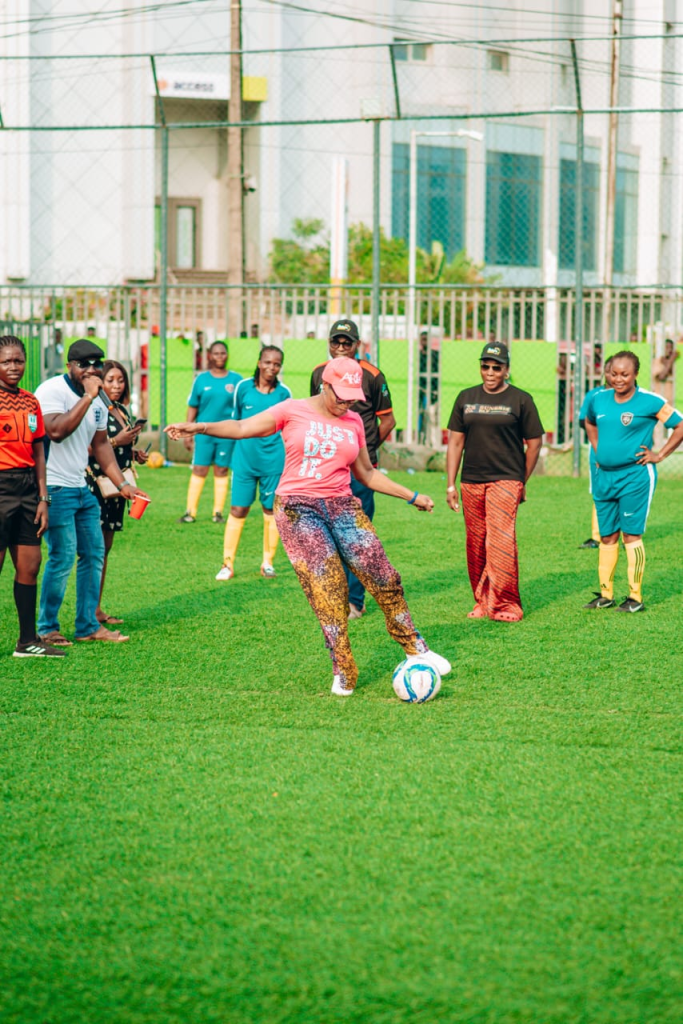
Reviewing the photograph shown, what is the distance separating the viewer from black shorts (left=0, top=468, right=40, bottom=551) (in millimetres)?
7562

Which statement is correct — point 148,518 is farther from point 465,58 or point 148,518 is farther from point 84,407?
point 465,58

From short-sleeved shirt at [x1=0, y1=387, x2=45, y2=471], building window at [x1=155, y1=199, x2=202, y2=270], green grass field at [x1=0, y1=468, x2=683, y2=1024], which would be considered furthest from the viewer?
building window at [x1=155, y1=199, x2=202, y2=270]

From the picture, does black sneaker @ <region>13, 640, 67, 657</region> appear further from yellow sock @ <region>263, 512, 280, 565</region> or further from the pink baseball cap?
yellow sock @ <region>263, 512, 280, 565</region>

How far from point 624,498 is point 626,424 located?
0.56m

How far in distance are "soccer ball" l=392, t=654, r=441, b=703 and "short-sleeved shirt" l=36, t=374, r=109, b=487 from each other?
2694mm

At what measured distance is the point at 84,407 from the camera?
7766mm

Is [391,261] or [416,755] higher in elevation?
[391,261]

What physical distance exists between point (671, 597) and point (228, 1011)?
7107 mm

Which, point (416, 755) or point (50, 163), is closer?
point (416, 755)

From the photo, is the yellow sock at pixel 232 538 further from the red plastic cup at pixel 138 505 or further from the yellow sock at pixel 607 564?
the yellow sock at pixel 607 564

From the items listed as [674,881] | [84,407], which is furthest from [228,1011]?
[84,407]

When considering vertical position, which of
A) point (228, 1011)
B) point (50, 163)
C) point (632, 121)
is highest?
point (632, 121)

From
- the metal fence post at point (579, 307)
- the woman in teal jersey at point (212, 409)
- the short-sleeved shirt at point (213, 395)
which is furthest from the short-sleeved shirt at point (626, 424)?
the metal fence post at point (579, 307)

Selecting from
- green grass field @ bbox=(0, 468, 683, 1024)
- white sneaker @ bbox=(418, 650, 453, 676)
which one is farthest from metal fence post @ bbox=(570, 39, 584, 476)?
white sneaker @ bbox=(418, 650, 453, 676)
